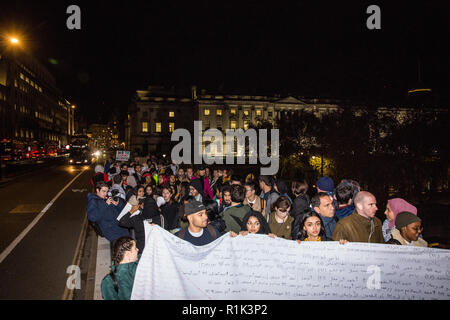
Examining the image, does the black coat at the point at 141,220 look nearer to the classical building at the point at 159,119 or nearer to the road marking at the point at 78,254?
the road marking at the point at 78,254

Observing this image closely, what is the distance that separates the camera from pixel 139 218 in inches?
208

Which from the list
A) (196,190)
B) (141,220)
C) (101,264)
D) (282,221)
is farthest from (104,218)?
(282,221)

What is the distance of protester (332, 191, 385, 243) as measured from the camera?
3910 millimetres

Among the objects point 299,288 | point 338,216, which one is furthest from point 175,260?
point 338,216

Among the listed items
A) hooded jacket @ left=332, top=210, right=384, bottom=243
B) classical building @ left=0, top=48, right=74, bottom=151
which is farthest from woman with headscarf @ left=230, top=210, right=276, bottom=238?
classical building @ left=0, top=48, right=74, bottom=151

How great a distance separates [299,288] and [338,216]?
176 cm

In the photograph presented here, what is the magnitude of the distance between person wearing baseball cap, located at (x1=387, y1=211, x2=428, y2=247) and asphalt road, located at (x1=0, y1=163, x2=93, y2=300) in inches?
206

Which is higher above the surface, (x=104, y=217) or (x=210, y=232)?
(x=210, y=232)

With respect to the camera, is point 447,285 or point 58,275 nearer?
point 447,285

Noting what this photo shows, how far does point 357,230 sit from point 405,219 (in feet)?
1.91

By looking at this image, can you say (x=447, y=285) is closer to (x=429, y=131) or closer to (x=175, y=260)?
(x=175, y=260)

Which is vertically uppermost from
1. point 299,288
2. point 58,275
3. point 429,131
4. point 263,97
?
point 263,97

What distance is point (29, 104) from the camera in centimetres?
7900

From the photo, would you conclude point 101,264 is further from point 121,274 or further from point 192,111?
point 192,111
